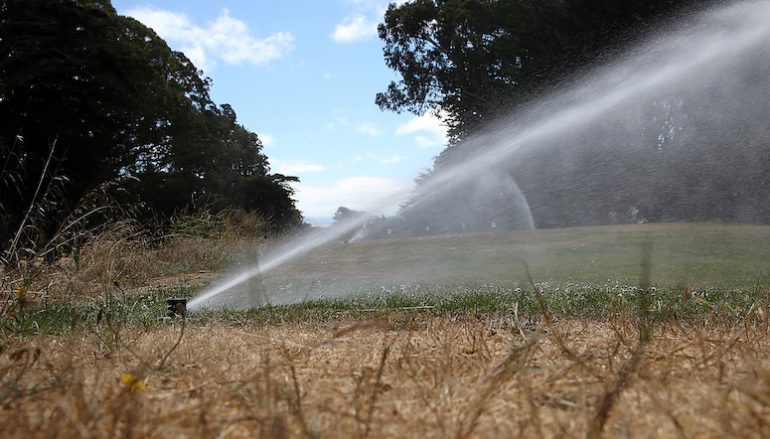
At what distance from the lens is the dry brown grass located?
106 centimetres

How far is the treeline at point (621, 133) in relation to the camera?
15.7m

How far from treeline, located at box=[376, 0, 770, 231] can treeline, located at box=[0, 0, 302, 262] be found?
771 cm

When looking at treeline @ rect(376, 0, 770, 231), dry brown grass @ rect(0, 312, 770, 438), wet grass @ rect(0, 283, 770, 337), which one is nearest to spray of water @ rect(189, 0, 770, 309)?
treeline @ rect(376, 0, 770, 231)

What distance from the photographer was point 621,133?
17641mm

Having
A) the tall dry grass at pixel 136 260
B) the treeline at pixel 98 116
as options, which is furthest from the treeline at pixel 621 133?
the treeline at pixel 98 116

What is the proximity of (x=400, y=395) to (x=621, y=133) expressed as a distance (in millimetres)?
17652

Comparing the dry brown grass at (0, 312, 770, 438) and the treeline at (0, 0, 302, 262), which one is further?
the treeline at (0, 0, 302, 262)

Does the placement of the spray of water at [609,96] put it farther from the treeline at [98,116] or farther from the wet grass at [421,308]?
→ the treeline at [98,116]

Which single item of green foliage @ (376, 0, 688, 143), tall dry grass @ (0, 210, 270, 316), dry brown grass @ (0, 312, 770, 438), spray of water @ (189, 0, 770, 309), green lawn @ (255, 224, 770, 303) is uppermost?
green foliage @ (376, 0, 688, 143)

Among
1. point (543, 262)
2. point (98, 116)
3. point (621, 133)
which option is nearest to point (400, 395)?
point (543, 262)

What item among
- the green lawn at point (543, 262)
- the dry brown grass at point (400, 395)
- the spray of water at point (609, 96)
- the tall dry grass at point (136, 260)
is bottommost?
the green lawn at point (543, 262)

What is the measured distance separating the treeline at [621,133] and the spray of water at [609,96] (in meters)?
0.08

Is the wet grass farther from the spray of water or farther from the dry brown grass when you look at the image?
the spray of water

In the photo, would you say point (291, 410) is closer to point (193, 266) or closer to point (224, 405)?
point (224, 405)
